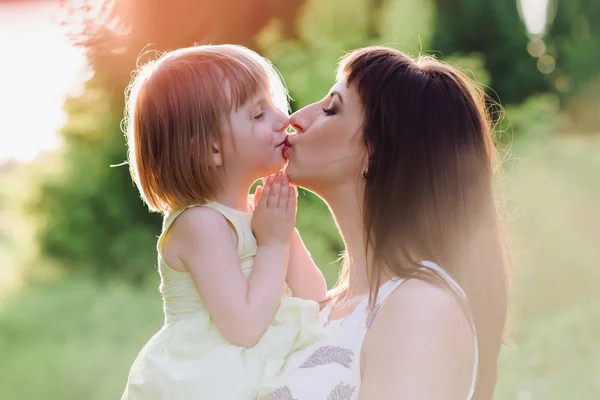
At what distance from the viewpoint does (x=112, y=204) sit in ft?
20.2

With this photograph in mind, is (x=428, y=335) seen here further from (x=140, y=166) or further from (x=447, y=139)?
(x=140, y=166)

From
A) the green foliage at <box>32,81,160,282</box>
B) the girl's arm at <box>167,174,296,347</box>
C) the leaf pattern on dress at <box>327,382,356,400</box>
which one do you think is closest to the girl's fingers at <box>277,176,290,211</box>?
the girl's arm at <box>167,174,296,347</box>

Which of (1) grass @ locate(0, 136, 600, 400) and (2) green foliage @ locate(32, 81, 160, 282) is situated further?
(2) green foliage @ locate(32, 81, 160, 282)

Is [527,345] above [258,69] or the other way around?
the other way around

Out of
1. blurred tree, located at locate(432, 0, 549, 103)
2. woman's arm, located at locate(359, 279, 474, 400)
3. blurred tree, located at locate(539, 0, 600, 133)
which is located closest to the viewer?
woman's arm, located at locate(359, 279, 474, 400)

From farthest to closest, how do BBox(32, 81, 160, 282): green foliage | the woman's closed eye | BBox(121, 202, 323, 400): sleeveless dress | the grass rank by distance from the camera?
BBox(32, 81, 160, 282): green foliage < the grass < the woman's closed eye < BBox(121, 202, 323, 400): sleeveless dress

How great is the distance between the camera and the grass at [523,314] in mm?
5105

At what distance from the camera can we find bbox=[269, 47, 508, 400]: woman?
1.31 meters

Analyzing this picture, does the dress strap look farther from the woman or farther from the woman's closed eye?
the woman's closed eye

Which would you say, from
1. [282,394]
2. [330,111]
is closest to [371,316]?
[282,394]

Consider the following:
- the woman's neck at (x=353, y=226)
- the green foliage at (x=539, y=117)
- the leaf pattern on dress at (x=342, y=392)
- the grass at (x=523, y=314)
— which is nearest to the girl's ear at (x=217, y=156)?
the woman's neck at (x=353, y=226)

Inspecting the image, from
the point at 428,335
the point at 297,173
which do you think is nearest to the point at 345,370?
the point at 428,335

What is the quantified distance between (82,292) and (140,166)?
4.65 meters

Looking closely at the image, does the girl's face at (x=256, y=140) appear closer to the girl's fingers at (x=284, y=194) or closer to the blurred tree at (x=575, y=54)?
the girl's fingers at (x=284, y=194)
